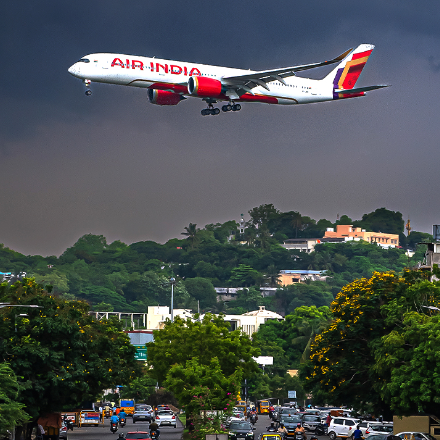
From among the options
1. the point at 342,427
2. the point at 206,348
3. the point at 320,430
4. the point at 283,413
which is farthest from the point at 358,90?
the point at 320,430

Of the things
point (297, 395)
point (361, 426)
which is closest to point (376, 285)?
point (361, 426)

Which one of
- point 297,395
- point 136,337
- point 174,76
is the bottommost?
point 297,395

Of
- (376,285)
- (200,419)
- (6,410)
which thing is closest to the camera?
(6,410)

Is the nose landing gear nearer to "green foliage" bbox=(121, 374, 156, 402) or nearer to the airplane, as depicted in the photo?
the airplane

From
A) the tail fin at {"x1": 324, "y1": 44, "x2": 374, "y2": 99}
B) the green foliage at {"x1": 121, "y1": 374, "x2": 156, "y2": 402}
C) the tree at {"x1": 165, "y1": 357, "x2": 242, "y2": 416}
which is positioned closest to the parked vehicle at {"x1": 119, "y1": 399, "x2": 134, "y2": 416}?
the green foliage at {"x1": 121, "y1": 374, "x2": 156, "y2": 402}

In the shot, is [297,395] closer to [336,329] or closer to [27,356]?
[336,329]
